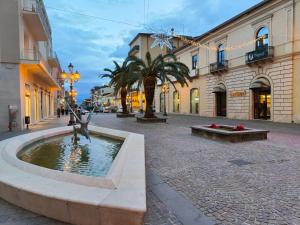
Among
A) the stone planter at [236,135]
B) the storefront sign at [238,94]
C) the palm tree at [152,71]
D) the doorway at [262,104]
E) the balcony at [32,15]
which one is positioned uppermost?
the balcony at [32,15]

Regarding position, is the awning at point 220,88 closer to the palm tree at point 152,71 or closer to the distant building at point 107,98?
the palm tree at point 152,71

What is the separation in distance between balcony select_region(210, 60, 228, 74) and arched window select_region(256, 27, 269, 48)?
450cm

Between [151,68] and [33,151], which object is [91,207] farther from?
[151,68]

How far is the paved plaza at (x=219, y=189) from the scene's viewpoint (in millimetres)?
3211

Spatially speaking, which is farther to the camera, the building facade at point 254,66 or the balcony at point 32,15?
the building facade at point 254,66

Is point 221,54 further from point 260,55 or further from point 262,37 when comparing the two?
point 260,55

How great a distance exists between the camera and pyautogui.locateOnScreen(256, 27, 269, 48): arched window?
21234 mm

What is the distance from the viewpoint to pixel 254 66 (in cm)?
2233

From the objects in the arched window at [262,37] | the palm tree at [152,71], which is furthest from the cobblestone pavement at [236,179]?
the arched window at [262,37]

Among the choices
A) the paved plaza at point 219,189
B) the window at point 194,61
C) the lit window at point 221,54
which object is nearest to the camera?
the paved plaza at point 219,189

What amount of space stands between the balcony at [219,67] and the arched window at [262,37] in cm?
450

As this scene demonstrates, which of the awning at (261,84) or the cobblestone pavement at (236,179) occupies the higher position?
the awning at (261,84)

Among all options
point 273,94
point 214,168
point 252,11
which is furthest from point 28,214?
point 252,11

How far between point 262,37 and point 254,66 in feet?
8.48
